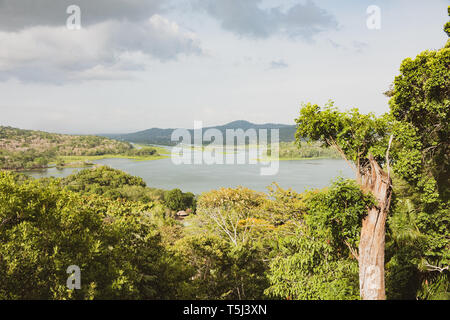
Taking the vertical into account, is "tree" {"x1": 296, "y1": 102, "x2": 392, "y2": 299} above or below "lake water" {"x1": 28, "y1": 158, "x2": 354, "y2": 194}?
above

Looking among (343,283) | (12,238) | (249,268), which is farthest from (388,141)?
(12,238)

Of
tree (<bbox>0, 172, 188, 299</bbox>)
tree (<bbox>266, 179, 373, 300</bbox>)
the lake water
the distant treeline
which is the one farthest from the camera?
the distant treeline

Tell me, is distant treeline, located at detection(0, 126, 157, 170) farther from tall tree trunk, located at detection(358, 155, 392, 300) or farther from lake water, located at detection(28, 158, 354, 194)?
tall tree trunk, located at detection(358, 155, 392, 300)

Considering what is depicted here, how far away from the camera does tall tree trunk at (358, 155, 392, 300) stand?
408 centimetres

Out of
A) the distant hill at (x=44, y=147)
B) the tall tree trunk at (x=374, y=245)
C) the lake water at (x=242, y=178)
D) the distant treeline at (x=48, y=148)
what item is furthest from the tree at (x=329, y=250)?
the distant treeline at (x=48, y=148)

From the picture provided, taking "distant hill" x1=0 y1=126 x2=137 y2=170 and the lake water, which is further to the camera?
"distant hill" x1=0 y1=126 x2=137 y2=170

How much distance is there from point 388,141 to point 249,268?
514cm

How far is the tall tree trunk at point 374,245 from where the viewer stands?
13.4 feet

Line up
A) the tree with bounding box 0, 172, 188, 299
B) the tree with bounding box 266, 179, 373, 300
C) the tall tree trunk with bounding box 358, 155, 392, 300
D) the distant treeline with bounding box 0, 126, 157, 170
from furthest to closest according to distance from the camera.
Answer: the distant treeline with bounding box 0, 126, 157, 170, the tree with bounding box 266, 179, 373, 300, the tall tree trunk with bounding box 358, 155, 392, 300, the tree with bounding box 0, 172, 188, 299

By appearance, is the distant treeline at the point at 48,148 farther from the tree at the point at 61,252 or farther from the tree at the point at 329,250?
the tree at the point at 329,250

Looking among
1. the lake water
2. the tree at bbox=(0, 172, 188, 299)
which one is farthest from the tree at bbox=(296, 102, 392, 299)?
the lake water

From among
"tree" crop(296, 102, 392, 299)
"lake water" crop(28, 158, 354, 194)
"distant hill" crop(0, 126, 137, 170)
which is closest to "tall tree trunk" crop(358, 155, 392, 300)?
"tree" crop(296, 102, 392, 299)

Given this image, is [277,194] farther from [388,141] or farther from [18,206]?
[18,206]

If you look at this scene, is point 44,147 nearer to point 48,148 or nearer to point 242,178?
point 48,148
